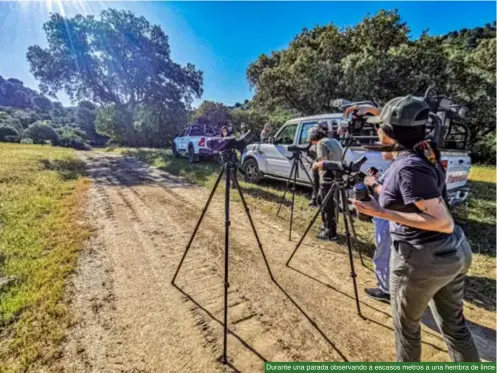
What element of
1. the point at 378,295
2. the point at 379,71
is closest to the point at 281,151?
the point at 378,295

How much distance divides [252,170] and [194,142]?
458cm

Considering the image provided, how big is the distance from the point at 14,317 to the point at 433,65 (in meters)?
13.6

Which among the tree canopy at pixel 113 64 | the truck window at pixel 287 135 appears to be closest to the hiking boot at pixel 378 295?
the truck window at pixel 287 135

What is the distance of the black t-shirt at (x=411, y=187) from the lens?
49.9 inches

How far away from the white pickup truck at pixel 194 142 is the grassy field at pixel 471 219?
128 centimetres

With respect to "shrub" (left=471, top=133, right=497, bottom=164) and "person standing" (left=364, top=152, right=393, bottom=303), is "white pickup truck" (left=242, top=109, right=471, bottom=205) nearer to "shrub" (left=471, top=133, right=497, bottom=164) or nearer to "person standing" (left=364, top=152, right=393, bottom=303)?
"person standing" (left=364, top=152, right=393, bottom=303)

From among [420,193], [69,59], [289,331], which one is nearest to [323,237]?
[289,331]

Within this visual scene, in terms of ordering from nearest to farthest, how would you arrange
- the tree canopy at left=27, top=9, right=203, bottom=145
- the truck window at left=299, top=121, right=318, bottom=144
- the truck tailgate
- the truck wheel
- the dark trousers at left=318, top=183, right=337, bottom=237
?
the dark trousers at left=318, top=183, right=337, bottom=237
the truck tailgate
the truck window at left=299, top=121, right=318, bottom=144
the truck wheel
the tree canopy at left=27, top=9, right=203, bottom=145

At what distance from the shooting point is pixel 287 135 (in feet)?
22.5

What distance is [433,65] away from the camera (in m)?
10.2

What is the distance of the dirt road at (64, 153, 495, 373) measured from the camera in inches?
75.2

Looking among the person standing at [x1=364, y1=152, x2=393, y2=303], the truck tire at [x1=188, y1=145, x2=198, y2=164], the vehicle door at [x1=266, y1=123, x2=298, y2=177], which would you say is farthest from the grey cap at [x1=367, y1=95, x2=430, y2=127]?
the truck tire at [x1=188, y1=145, x2=198, y2=164]

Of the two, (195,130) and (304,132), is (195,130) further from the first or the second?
(304,132)

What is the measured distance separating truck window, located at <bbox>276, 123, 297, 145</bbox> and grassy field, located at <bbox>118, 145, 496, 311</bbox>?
133 centimetres
